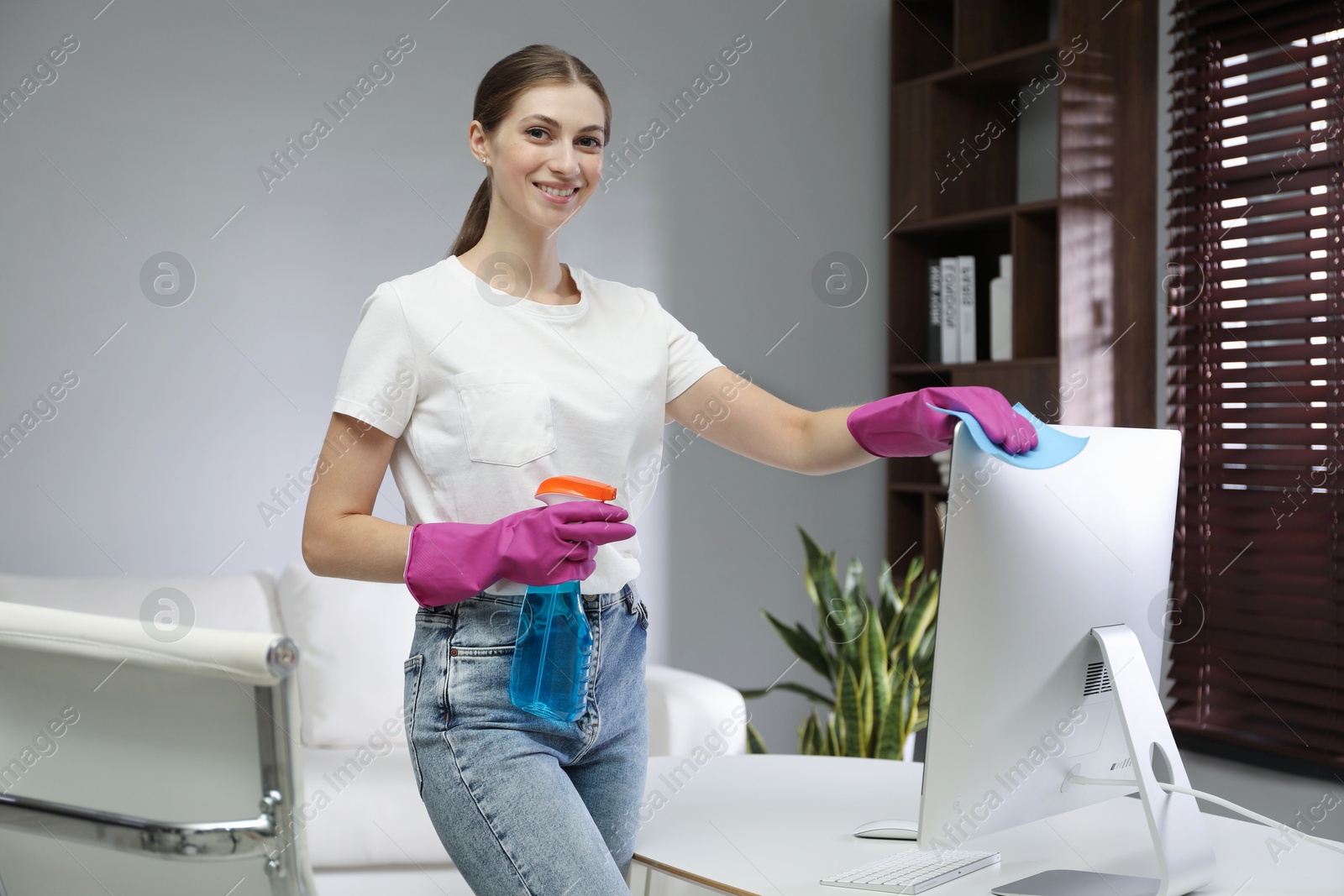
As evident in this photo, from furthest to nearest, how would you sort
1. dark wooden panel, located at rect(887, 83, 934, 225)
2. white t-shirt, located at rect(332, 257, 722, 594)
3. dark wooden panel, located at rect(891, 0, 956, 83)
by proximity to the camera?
dark wooden panel, located at rect(891, 0, 956, 83), dark wooden panel, located at rect(887, 83, 934, 225), white t-shirt, located at rect(332, 257, 722, 594)

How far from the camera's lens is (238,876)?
0.67m

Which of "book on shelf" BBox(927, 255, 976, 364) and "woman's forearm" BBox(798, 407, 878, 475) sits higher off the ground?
"book on shelf" BBox(927, 255, 976, 364)

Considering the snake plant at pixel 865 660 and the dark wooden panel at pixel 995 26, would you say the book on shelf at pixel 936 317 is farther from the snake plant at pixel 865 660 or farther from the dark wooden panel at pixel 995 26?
the snake plant at pixel 865 660

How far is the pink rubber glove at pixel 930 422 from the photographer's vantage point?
3.52ft

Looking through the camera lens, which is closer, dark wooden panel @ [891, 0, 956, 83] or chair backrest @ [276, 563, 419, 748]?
chair backrest @ [276, 563, 419, 748]

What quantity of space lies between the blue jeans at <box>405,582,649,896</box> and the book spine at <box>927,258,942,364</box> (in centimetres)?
239

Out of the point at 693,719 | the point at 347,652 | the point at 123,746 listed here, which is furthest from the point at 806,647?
the point at 123,746

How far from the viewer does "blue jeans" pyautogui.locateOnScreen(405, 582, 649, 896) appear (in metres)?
1.02

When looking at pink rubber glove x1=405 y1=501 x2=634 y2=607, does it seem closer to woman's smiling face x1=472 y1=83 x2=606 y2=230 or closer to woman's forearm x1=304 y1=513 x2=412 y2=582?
woman's forearm x1=304 y1=513 x2=412 y2=582

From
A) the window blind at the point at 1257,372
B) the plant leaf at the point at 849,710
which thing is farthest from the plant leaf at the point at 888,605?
the window blind at the point at 1257,372

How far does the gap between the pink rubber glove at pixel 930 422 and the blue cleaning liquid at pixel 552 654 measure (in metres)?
0.40

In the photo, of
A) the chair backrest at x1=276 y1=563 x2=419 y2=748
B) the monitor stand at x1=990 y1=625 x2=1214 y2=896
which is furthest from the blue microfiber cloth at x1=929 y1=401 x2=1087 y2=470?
the chair backrest at x1=276 y1=563 x2=419 y2=748

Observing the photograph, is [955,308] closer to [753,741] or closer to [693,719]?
[753,741]

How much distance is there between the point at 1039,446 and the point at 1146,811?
36 cm
